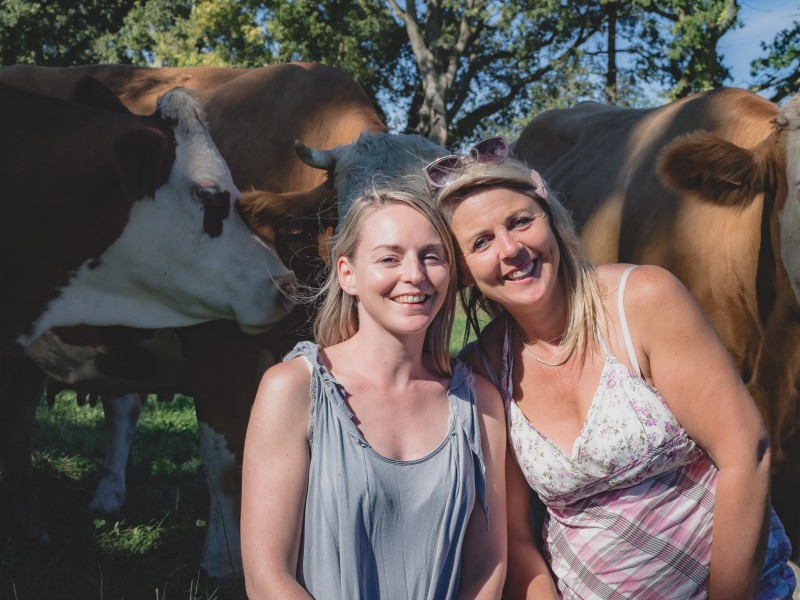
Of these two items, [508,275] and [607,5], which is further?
[607,5]

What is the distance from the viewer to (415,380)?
94.7 inches

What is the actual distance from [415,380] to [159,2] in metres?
20.8

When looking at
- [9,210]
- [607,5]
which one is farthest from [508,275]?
[607,5]

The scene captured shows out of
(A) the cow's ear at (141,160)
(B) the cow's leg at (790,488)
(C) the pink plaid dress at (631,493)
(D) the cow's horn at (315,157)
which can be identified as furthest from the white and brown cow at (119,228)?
(B) the cow's leg at (790,488)

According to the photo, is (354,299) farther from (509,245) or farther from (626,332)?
(626,332)

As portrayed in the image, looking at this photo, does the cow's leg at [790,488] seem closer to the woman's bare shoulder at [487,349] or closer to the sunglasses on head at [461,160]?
the woman's bare shoulder at [487,349]

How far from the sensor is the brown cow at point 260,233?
416cm

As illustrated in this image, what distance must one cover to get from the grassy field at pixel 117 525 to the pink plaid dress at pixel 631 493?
65.2 inches

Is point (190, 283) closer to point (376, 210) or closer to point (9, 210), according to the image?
point (9, 210)

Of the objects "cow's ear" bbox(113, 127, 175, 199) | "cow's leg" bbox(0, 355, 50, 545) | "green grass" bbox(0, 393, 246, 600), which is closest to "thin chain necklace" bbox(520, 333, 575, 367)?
"green grass" bbox(0, 393, 246, 600)

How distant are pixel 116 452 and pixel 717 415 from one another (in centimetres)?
394

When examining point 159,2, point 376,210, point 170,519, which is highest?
point 159,2

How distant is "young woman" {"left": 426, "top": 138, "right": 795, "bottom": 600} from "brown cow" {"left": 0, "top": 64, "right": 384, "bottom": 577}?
165 centimetres

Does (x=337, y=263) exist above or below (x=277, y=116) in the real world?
below
